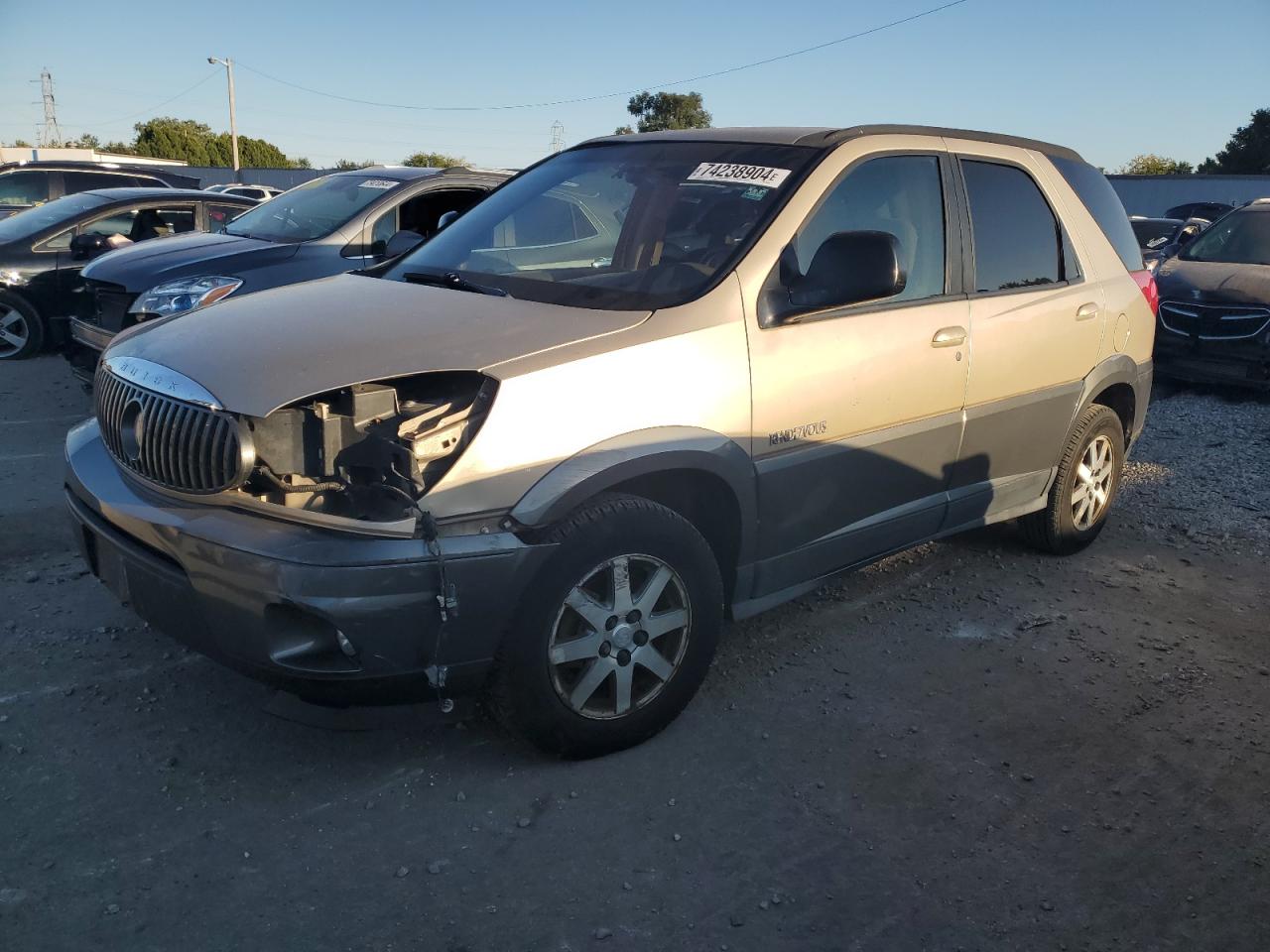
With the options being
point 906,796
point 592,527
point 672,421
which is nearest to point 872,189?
point 672,421

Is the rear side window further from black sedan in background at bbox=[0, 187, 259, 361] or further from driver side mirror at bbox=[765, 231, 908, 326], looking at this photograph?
black sedan in background at bbox=[0, 187, 259, 361]

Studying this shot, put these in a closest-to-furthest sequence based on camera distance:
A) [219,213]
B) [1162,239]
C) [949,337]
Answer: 1. [949,337]
2. [219,213]
3. [1162,239]

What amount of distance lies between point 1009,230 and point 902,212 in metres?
0.75

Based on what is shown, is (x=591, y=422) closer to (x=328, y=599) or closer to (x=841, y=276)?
(x=328, y=599)

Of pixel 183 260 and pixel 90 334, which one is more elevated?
pixel 183 260

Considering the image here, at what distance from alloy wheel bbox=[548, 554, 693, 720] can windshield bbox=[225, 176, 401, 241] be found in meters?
4.99

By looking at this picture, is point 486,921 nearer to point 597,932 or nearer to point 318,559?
point 597,932

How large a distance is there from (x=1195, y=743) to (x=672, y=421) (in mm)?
2145

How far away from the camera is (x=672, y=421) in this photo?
3.19 m

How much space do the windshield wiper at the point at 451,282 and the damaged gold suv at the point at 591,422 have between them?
0.06 feet

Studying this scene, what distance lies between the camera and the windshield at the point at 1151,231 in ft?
41.4

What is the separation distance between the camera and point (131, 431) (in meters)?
3.18

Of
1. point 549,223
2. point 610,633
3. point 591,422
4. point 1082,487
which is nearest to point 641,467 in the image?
point 591,422

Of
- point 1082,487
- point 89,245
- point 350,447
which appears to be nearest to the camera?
point 350,447
